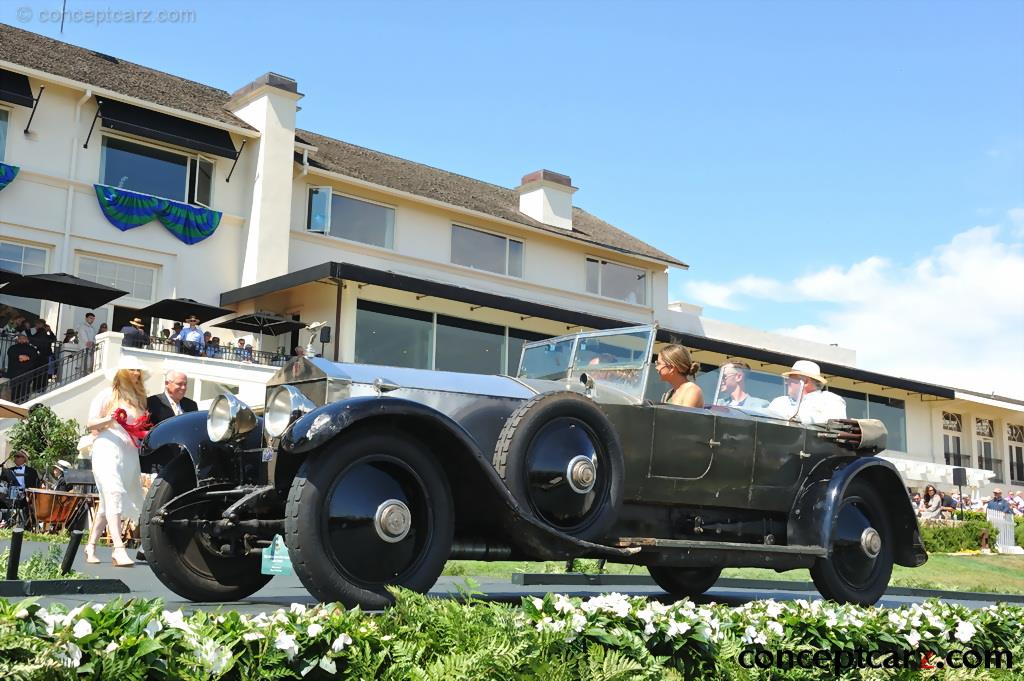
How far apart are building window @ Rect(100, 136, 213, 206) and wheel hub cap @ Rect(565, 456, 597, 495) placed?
21.1m

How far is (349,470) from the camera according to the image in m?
5.34

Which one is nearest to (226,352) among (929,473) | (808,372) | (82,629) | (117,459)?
(117,459)

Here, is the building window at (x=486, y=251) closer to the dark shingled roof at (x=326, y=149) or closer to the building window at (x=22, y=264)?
the dark shingled roof at (x=326, y=149)

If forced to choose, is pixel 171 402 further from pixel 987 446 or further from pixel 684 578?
pixel 987 446

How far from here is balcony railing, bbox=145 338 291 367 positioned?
70.0ft

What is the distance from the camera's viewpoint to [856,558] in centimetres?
802

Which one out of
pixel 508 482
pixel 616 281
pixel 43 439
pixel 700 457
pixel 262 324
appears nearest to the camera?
pixel 508 482

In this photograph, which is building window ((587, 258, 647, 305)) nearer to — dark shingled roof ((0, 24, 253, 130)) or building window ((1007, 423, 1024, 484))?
dark shingled roof ((0, 24, 253, 130))

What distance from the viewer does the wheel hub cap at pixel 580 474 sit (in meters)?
6.24

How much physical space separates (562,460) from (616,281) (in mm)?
29066

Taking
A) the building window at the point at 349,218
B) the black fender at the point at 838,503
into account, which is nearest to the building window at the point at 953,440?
the building window at the point at 349,218

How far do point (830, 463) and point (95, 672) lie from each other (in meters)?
6.44

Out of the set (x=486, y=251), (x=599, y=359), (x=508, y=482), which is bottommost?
(x=508, y=482)

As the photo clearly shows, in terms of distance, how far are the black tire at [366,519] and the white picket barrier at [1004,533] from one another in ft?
78.2
